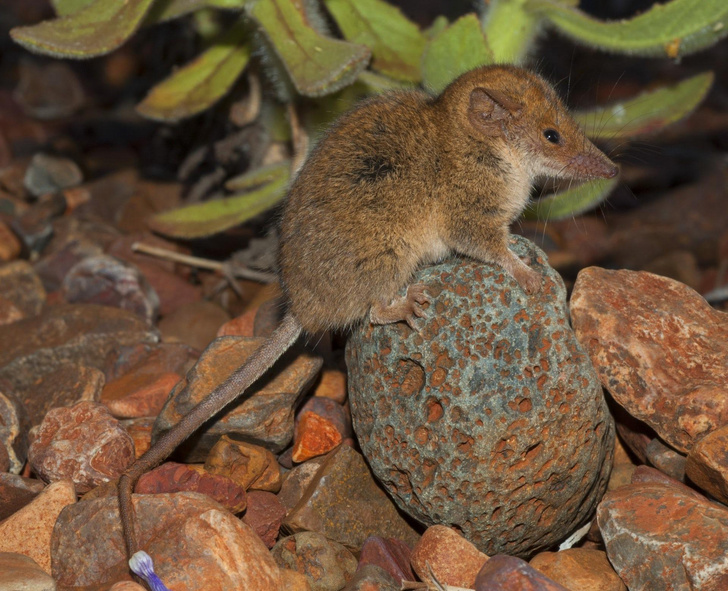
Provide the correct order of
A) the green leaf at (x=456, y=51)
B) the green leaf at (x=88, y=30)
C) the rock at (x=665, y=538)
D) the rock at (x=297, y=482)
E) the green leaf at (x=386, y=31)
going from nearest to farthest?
the rock at (x=665, y=538), the rock at (x=297, y=482), the green leaf at (x=88, y=30), the green leaf at (x=456, y=51), the green leaf at (x=386, y=31)

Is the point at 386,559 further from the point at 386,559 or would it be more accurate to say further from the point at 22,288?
the point at 22,288

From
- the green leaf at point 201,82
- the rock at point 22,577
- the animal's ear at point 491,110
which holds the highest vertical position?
the animal's ear at point 491,110

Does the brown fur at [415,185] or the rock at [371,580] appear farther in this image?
the brown fur at [415,185]

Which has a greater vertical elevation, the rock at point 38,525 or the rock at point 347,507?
the rock at point 38,525

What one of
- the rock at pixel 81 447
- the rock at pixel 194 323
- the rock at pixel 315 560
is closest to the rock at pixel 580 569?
the rock at pixel 315 560

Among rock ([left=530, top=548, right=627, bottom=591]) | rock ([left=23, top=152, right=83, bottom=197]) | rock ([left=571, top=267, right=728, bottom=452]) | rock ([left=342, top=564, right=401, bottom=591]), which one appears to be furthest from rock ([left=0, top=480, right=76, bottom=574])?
rock ([left=23, top=152, right=83, bottom=197])

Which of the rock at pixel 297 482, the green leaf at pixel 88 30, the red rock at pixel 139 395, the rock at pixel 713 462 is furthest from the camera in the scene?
the green leaf at pixel 88 30

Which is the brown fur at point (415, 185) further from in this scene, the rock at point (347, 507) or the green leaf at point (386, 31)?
the green leaf at point (386, 31)

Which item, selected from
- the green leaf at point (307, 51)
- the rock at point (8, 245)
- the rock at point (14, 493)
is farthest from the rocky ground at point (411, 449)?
the green leaf at point (307, 51)

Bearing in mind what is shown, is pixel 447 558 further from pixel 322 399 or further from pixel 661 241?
pixel 661 241
